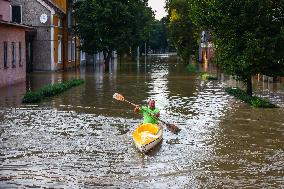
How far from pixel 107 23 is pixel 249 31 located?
98.3 ft

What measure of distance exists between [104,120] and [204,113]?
482cm

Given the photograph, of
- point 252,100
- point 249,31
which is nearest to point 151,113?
point 252,100

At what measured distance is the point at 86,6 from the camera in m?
55.6

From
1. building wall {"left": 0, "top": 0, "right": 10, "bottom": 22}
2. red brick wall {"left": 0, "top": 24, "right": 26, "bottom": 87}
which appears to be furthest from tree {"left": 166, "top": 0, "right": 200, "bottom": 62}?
red brick wall {"left": 0, "top": 24, "right": 26, "bottom": 87}

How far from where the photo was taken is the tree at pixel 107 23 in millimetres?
54656

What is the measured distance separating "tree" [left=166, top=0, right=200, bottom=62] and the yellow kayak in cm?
5252

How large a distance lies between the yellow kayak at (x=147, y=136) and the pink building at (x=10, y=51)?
18.4m

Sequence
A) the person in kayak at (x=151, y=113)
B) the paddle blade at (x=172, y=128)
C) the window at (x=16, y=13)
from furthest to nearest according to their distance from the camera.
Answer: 1. the window at (x=16, y=13)
2. the paddle blade at (x=172, y=128)
3. the person in kayak at (x=151, y=113)

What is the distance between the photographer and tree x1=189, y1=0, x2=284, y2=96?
26547 millimetres

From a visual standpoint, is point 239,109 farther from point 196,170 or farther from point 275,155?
point 196,170

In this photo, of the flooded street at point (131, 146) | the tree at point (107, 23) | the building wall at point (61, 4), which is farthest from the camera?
the building wall at point (61, 4)

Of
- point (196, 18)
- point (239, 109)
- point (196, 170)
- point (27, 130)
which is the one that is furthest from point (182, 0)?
point (196, 170)

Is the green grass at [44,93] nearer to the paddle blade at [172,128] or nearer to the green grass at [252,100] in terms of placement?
the green grass at [252,100]

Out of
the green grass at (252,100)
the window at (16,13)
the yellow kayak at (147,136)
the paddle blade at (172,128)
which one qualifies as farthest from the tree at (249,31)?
the window at (16,13)
